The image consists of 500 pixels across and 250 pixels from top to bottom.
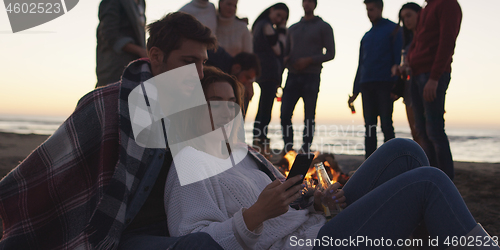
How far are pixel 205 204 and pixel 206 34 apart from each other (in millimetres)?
1092

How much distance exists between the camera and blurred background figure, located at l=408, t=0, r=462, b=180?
3.50 m

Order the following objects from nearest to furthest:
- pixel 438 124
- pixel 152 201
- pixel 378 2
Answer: pixel 152 201 → pixel 438 124 → pixel 378 2

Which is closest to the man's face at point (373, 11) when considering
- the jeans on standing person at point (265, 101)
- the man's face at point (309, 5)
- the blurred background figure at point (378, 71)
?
the blurred background figure at point (378, 71)

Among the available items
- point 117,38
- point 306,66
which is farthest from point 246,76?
point 117,38

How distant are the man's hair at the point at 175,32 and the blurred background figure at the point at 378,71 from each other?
317 centimetres

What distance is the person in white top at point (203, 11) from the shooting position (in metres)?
4.13

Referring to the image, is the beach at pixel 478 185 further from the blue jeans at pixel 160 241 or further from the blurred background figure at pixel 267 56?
the blue jeans at pixel 160 241

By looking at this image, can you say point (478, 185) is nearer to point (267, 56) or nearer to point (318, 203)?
point (267, 56)

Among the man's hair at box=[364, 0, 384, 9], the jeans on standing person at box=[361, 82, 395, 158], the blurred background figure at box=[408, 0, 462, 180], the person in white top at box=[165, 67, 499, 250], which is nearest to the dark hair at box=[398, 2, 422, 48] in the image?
the man's hair at box=[364, 0, 384, 9]

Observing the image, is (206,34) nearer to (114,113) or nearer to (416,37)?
(114,113)

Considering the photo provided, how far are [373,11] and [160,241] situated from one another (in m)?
4.44

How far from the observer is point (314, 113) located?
17.2 ft

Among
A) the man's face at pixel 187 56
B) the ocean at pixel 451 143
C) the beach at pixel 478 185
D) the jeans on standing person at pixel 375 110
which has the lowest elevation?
the ocean at pixel 451 143

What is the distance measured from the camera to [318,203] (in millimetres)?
2051
